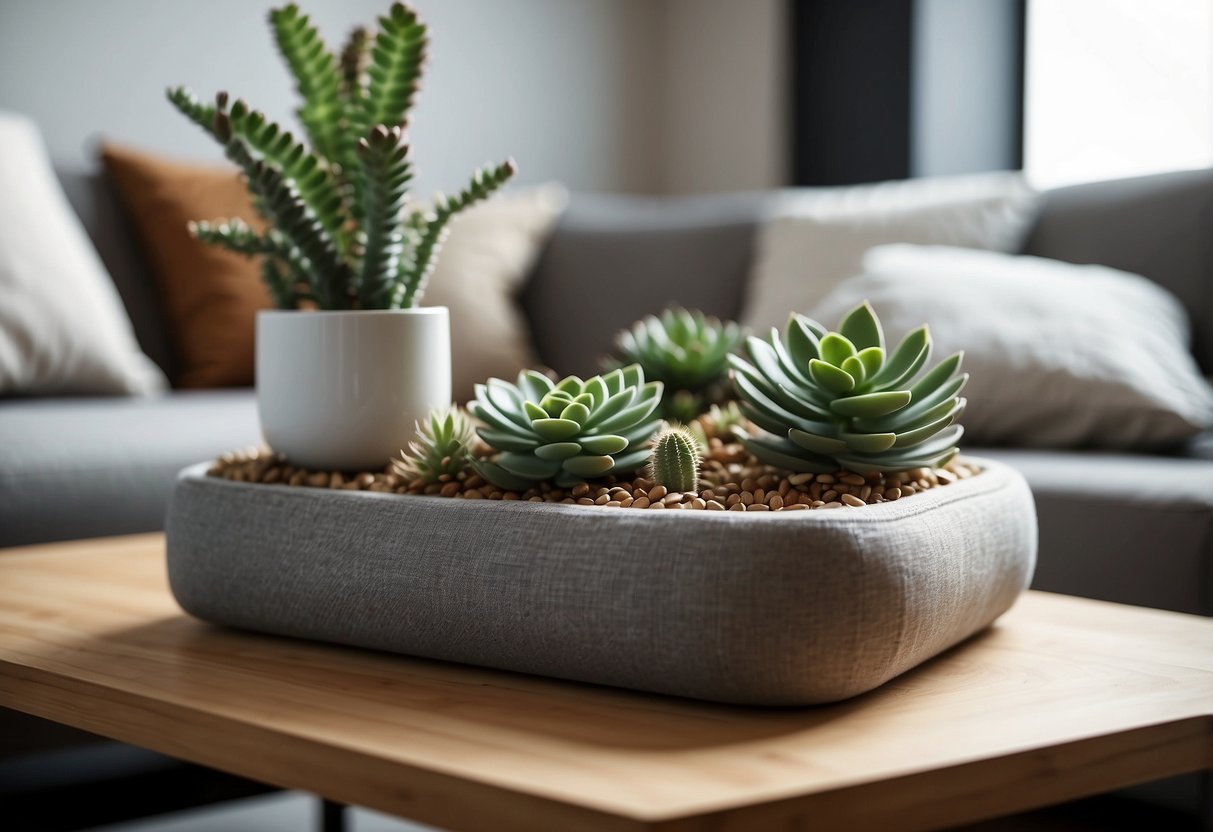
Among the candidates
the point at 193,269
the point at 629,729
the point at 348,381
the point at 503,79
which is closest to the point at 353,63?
the point at 348,381

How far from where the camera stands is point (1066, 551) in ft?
4.66

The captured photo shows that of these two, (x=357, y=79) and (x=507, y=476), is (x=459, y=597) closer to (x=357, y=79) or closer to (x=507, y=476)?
(x=507, y=476)

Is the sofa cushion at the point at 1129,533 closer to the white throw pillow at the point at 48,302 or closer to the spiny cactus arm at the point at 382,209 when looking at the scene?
the spiny cactus arm at the point at 382,209

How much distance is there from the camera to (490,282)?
2.57 meters

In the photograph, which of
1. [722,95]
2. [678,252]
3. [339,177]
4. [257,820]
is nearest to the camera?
[339,177]

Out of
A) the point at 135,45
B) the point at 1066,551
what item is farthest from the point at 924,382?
the point at 135,45

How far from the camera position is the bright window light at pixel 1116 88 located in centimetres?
273

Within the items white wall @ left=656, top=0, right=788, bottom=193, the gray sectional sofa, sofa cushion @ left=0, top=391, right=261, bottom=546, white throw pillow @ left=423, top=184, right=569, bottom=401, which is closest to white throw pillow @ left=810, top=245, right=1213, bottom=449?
the gray sectional sofa

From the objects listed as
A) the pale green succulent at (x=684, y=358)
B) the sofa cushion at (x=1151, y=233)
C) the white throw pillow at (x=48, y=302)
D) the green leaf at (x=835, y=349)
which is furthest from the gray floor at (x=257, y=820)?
the sofa cushion at (x=1151, y=233)

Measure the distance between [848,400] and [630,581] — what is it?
18 centimetres

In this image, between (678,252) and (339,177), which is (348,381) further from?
(678,252)

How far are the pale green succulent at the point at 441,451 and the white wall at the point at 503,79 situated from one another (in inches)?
88.8

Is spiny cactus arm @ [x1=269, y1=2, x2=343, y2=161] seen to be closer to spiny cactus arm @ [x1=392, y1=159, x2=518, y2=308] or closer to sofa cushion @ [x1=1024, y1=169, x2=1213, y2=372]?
spiny cactus arm @ [x1=392, y1=159, x2=518, y2=308]

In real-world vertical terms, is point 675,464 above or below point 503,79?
below
